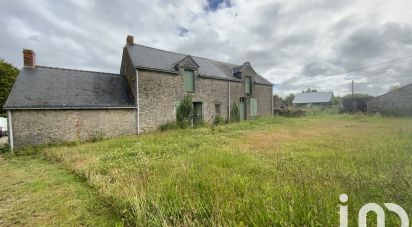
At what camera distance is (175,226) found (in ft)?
8.23

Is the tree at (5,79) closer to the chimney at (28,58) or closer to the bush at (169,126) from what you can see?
the chimney at (28,58)

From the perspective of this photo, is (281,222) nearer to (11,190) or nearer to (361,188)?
(361,188)

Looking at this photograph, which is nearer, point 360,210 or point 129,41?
point 360,210

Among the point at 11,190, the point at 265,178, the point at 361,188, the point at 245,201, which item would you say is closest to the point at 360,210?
the point at 361,188

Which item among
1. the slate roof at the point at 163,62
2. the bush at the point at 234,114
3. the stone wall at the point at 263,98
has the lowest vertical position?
the bush at the point at 234,114

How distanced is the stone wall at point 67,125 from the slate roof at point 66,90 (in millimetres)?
386

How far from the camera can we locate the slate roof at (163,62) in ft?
46.6

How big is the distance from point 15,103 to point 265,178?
12.1m

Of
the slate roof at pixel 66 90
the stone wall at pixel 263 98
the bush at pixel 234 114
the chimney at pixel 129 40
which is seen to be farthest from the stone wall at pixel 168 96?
the stone wall at pixel 263 98

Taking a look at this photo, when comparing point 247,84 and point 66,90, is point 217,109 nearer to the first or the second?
point 247,84

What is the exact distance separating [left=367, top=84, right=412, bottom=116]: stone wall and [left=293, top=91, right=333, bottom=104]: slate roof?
23.1m

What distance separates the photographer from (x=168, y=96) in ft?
48.9

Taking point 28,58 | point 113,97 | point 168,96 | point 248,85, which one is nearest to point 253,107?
point 248,85

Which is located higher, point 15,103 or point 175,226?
point 15,103
